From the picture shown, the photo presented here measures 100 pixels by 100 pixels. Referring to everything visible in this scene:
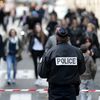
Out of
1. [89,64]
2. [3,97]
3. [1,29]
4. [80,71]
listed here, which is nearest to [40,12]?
[1,29]

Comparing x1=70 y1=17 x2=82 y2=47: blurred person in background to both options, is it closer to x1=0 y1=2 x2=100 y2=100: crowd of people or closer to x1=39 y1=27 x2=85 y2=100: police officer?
x1=0 y1=2 x2=100 y2=100: crowd of people

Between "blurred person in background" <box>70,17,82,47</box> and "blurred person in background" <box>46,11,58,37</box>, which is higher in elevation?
"blurred person in background" <box>46,11,58,37</box>

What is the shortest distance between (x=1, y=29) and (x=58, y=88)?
48.4ft

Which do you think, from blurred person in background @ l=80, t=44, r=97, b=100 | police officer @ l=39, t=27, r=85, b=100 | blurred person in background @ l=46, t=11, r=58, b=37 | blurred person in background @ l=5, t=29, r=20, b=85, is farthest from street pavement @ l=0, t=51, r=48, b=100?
police officer @ l=39, t=27, r=85, b=100

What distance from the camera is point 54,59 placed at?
8.82 m

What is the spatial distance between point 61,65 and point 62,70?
75mm

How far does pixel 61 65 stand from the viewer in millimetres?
8812

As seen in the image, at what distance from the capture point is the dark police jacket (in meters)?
8.79

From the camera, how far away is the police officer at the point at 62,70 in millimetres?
8750

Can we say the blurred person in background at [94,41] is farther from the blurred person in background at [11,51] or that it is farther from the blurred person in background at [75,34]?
the blurred person in background at [11,51]

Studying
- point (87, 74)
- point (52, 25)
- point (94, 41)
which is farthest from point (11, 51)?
point (52, 25)

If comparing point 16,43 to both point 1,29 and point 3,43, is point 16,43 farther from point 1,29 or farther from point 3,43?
point 1,29

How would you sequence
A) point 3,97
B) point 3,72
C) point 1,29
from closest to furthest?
1. point 3,97
2. point 3,72
3. point 1,29

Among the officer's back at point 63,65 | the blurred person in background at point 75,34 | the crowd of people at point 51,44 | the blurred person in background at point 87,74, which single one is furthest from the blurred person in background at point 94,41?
the officer's back at point 63,65
